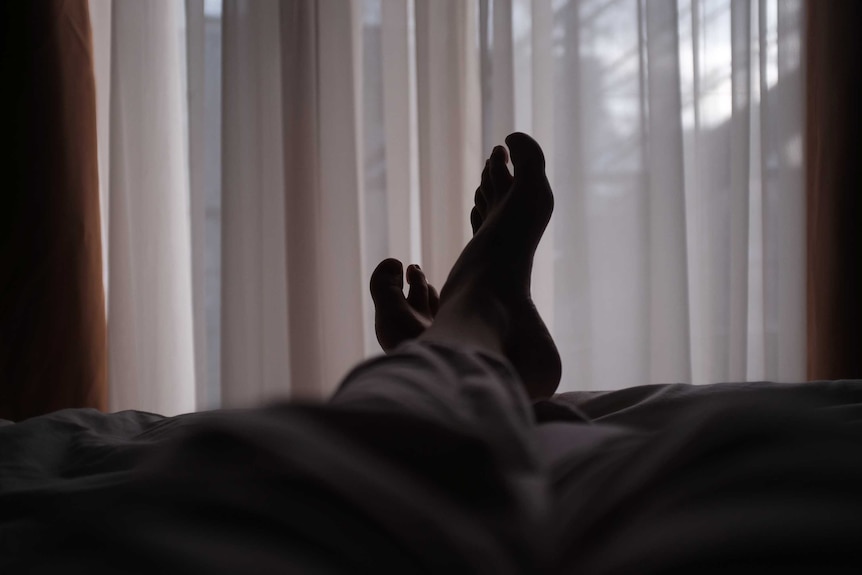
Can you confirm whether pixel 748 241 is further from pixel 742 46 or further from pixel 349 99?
pixel 349 99

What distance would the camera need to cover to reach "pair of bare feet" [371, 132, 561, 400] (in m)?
0.78

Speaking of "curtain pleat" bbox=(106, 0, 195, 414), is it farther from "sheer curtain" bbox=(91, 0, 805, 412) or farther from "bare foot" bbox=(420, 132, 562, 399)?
"bare foot" bbox=(420, 132, 562, 399)

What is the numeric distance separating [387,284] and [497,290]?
286 mm

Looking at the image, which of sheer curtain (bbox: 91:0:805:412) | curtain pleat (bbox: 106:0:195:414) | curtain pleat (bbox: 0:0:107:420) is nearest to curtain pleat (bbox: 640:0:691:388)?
sheer curtain (bbox: 91:0:805:412)

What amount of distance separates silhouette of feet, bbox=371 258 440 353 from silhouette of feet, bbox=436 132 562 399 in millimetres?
132

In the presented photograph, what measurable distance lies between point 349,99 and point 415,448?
1473mm

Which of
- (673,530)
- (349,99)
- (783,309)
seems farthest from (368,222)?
(673,530)

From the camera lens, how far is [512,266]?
0.92m

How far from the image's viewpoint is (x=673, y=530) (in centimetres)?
24

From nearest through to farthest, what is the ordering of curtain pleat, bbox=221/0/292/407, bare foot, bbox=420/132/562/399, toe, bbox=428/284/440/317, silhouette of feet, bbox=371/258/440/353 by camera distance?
bare foot, bbox=420/132/562/399
silhouette of feet, bbox=371/258/440/353
toe, bbox=428/284/440/317
curtain pleat, bbox=221/0/292/407

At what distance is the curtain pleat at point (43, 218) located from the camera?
1.48 meters

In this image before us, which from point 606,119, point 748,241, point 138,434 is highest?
point 606,119

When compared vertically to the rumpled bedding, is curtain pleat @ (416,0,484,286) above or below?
above

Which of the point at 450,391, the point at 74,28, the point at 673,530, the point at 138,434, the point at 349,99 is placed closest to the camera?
the point at 673,530
